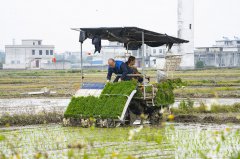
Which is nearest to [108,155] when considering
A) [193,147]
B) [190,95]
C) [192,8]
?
[193,147]

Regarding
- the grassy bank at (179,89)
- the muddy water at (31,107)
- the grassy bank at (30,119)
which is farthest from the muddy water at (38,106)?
the grassy bank at (30,119)

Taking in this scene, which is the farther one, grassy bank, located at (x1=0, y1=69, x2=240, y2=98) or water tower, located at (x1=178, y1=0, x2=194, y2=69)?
water tower, located at (x1=178, y1=0, x2=194, y2=69)

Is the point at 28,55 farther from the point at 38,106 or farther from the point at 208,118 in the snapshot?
the point at 208,118

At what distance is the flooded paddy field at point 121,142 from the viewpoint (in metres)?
11.5

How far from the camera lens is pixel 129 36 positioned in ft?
61.4

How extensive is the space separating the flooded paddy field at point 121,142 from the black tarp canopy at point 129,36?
2.38m

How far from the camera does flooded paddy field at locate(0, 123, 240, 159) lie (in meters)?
11.5

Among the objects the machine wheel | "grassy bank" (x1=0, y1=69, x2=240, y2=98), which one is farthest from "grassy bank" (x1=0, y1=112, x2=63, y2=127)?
the machine wheel

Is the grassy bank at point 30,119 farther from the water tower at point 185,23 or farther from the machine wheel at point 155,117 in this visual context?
the water tower at point 185,23

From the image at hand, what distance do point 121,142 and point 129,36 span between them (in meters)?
5.76

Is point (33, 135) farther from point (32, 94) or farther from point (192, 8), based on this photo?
point (192, 8)

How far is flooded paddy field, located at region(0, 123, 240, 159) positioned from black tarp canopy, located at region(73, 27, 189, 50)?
2381 mm

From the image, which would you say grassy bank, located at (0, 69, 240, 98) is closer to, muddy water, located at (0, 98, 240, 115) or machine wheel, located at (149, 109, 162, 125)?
muddy water, located at (0, 98, 240, 115)

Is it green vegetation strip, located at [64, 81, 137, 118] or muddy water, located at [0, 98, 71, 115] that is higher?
green vegetation strip, located at [64, 81, 137, 118]
